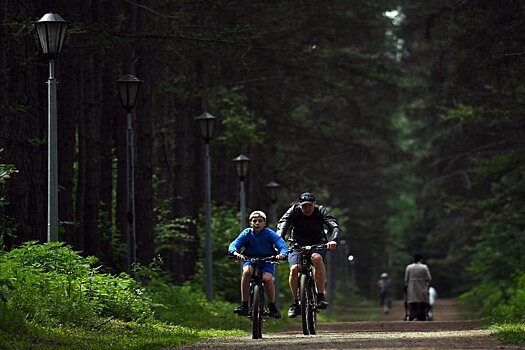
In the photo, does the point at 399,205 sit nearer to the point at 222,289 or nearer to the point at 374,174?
the point at 374,174

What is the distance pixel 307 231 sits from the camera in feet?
68.5

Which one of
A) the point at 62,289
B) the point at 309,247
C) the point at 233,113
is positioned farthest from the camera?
the point at 233,113

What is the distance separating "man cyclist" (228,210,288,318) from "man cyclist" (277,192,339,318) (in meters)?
0.26

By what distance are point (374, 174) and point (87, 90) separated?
40.7m

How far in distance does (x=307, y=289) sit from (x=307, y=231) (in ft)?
2.90

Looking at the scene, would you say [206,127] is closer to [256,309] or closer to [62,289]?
[62,289]

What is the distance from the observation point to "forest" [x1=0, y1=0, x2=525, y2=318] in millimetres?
24156

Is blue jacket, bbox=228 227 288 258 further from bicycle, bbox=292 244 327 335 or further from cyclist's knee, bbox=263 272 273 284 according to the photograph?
bicycle, bbox=292 244 327 335

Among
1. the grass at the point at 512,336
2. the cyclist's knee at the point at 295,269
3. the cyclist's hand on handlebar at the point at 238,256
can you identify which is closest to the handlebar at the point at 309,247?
the cyclist's knee at the point at 295,269

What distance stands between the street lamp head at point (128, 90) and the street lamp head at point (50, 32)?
4.66 m

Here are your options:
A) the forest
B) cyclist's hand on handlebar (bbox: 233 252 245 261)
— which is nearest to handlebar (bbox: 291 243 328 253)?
cyclist's hand on handlebar (bbox: 233 252 245 261)

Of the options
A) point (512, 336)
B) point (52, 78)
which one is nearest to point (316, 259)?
point (512, 336)

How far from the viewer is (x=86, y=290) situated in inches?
828

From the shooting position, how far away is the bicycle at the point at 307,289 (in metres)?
20.4
